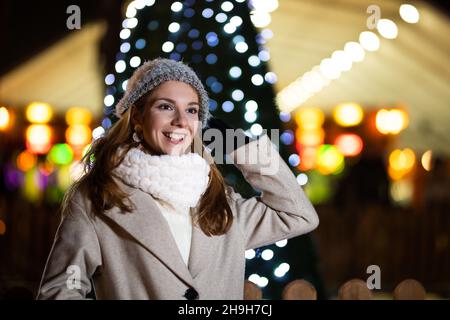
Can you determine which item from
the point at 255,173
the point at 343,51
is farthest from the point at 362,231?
the point at 255,173

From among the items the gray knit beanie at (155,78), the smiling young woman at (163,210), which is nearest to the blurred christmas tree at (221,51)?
the smiling young woman at (163,210)

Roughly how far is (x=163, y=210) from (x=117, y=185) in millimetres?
200

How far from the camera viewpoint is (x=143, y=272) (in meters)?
2.65

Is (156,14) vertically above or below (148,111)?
above

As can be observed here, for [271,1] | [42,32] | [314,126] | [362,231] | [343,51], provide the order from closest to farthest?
[271,1]
[362,231]
[42,32]
[343,51]
[314,126]

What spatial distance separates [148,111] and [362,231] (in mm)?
7833

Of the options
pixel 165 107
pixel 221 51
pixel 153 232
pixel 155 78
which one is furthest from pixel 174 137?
pixel 221 51

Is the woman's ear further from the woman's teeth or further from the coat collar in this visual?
the coat collar

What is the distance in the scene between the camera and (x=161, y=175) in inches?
107

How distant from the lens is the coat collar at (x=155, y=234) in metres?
2.64

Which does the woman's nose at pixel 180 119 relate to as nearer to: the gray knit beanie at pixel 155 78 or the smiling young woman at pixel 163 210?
the smiling young woman at pixel 163 210

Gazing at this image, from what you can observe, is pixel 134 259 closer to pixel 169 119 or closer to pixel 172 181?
pixel 172 181

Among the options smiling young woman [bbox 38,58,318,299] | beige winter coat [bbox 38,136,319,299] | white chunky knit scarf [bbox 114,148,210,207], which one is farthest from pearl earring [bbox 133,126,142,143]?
beige winter coat [bbox 38,136,319,299]
